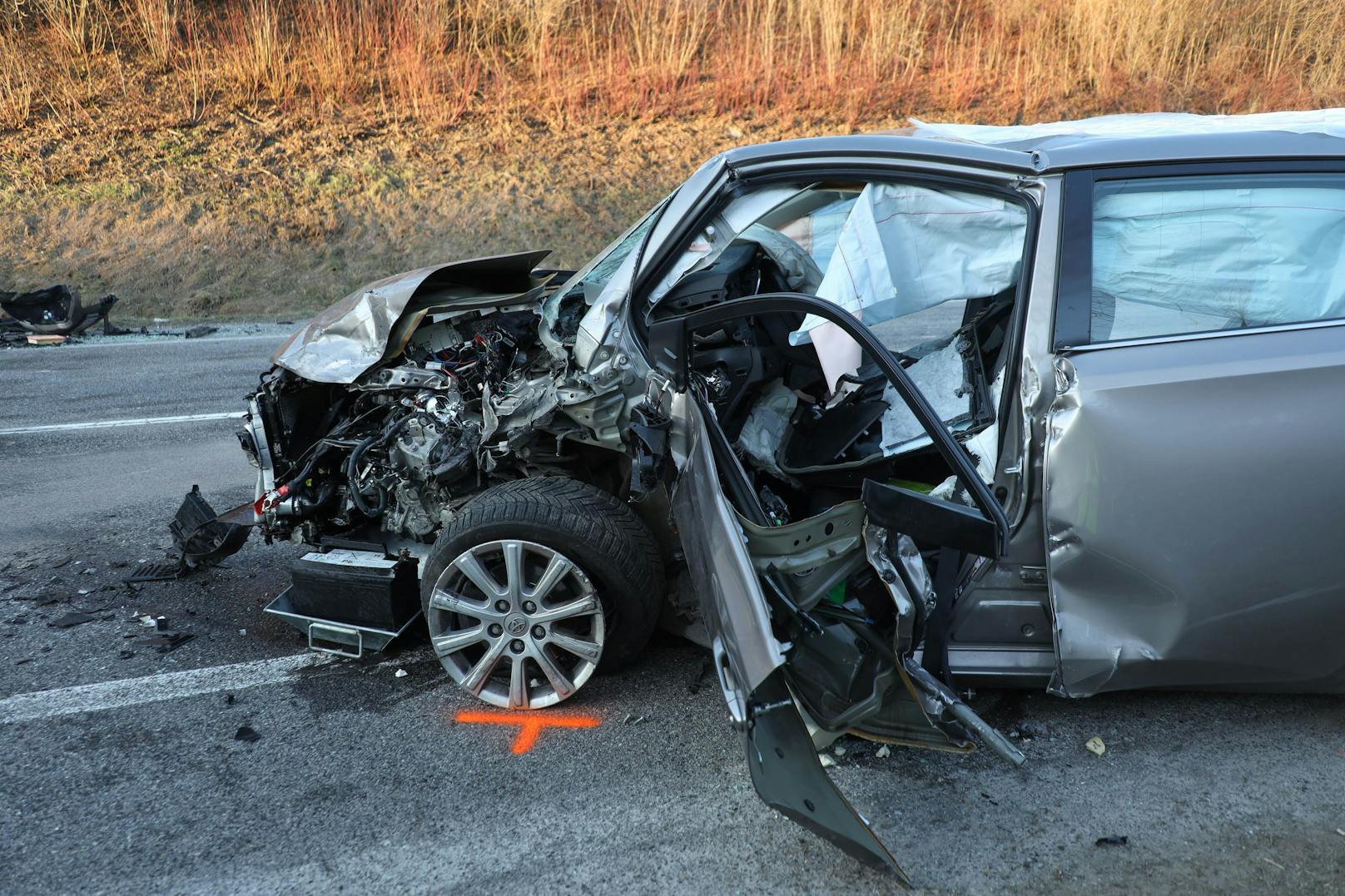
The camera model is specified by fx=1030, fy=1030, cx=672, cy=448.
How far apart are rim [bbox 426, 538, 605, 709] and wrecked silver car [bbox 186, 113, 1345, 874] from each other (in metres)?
0.01

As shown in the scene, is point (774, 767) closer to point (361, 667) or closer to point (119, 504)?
point (361, 667)

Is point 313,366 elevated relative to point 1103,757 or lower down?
elevated

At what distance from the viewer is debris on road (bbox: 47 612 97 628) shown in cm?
398

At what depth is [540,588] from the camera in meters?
3.22

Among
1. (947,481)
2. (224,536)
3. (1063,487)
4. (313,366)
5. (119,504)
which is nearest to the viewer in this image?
(1063,487)

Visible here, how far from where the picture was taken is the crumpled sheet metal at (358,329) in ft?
12.6

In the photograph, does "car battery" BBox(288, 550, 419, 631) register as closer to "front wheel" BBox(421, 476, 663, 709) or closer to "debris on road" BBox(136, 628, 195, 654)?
"front wheel" BBox(421, 476, 663, 709)

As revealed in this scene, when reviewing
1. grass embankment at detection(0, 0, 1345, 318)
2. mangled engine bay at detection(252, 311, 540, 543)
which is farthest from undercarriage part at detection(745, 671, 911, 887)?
grass embankment at detection(0, 0, 1345, 318)

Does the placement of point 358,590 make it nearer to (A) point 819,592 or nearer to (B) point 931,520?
(A) point 819,592

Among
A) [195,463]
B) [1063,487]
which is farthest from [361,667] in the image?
[195,463]

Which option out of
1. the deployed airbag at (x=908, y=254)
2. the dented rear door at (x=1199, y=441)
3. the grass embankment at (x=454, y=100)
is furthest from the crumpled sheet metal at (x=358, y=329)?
the grass embankment at (x=454, y=100)

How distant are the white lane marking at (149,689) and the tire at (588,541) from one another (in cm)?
68

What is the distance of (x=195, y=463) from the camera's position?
19.8 feet

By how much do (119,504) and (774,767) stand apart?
14.0 ft
